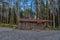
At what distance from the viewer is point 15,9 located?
4178 cm

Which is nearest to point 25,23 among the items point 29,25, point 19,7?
point 29,25

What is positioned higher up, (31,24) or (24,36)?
(24,36)

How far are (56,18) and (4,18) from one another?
15.2m

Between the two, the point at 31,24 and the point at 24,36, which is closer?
the point at 24,36

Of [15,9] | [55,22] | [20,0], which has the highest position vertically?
[20,0]

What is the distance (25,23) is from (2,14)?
61.4ft

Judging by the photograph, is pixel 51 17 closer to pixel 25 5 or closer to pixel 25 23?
pixel 25 5

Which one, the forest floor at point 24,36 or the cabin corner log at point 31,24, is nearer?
the forest floor at point 24,36

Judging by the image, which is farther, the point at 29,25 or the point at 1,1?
the point at 1,1

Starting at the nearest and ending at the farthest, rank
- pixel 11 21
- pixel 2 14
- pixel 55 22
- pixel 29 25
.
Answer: pixel 29 25, pixel 55 22, pixel 11 21, pixel 2 14

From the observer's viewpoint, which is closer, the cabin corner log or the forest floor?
the forest floor

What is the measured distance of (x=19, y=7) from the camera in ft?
139

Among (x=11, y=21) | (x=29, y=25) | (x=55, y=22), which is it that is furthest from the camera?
(x=11, y=21)

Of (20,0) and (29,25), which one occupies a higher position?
(20,0)
